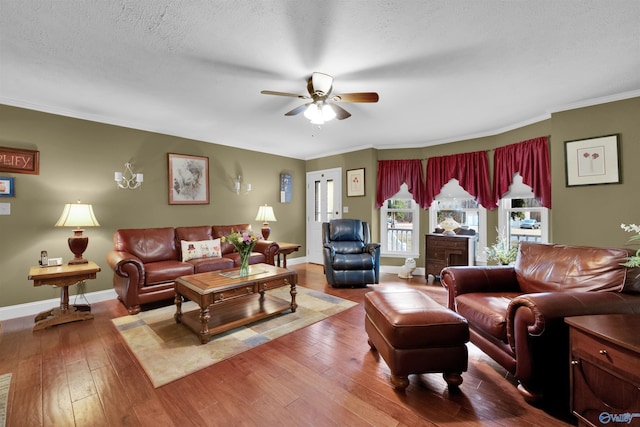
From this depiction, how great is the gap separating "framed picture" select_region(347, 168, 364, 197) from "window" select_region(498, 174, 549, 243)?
238cm

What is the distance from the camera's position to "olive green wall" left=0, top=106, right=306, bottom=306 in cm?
309

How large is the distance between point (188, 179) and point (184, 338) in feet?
9.29

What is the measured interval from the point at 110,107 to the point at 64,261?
205 centimetres

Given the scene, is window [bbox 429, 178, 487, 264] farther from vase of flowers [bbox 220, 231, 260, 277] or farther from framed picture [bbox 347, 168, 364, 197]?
vase of flowers [bbox 220, 231, 260, 277]

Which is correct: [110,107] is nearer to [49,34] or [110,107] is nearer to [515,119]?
[49,34]

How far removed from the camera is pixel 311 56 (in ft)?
7.20

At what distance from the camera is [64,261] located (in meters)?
3.38

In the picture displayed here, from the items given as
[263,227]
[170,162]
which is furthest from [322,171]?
[170,162]

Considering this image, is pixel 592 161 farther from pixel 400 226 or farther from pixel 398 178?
pixel 400 226

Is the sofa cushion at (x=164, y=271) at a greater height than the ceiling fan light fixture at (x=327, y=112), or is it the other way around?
the ceiling fan light fixture at (x=327, y=112)

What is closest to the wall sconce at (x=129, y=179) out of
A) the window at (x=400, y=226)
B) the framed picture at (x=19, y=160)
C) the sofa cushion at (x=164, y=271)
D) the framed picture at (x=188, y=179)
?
the framed picture at (x=188, y=179)

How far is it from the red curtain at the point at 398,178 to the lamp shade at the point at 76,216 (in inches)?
176

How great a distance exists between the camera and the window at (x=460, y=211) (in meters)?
4.46

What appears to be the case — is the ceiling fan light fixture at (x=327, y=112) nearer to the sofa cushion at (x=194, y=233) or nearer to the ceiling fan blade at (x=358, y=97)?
the ceiling fan blade at (x=358, y=97)
